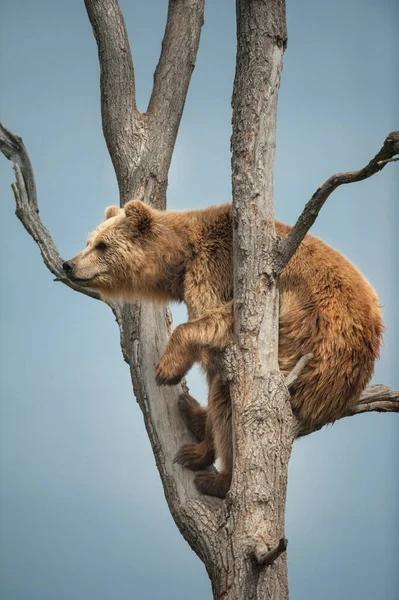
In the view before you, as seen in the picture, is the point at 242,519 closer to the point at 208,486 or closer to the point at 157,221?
the point at 208,486

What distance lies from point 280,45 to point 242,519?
11.8 feet

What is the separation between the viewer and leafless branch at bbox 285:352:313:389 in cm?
565

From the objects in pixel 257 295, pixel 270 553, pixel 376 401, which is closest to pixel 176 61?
pixel 257 295

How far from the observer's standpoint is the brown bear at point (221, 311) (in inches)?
233

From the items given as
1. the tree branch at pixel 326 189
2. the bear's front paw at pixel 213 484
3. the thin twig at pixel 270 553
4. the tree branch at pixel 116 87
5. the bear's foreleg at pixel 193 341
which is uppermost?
the tree branch at pixel 116 87

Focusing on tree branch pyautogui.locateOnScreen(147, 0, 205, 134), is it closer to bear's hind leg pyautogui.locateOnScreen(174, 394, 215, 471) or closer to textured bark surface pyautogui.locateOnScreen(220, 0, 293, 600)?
textured bark surface pyautogui.locateOnScreen(220, 0, 293, 600)

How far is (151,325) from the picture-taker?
698 cm

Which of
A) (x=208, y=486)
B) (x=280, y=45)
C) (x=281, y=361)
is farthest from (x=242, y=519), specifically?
(x=280, y=45)

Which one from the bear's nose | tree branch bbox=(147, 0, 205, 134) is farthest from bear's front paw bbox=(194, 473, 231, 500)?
tree branch bbox=(147, 0, 205, 134)

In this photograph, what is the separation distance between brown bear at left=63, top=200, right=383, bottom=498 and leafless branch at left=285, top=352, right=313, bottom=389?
9 centimetres

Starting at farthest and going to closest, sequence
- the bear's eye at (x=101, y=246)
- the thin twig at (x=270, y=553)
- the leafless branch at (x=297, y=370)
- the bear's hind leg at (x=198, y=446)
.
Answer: the bear's eye at (x=101, y=246)
the bear's hind leg at (x=198, y=446)
the leafless branch at (x=297, y=370)
the thin twig at (x=270, y=553)

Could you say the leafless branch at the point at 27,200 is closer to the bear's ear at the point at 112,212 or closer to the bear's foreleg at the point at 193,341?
the bear's ear at the point at 112,212

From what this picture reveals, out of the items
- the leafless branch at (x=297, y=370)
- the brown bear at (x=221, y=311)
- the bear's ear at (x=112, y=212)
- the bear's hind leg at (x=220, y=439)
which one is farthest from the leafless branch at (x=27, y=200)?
the leafless branch at (x=297, y=370)

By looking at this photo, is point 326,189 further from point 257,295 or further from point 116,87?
point 116,87
